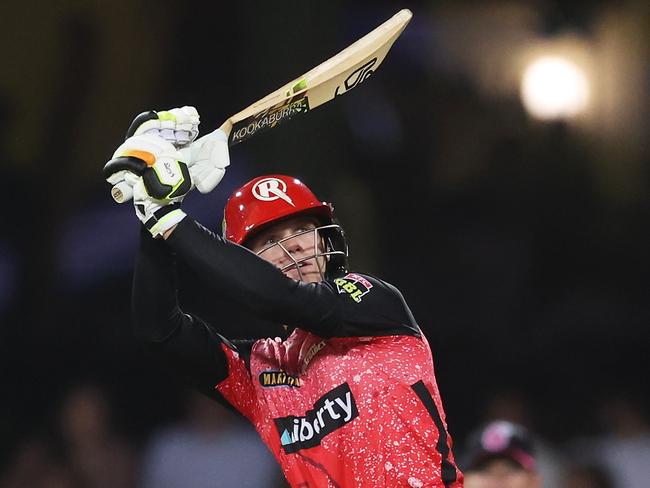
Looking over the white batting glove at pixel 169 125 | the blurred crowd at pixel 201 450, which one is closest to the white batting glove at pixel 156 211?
the white batting glove at pixel 169 125

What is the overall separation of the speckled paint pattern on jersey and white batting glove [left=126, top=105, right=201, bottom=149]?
0.55 m

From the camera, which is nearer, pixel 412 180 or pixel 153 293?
pixel 153 293

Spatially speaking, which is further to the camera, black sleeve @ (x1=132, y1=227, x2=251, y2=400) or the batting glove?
black sleeve @ (x1=132, y1=227, x2=251, y2=400)

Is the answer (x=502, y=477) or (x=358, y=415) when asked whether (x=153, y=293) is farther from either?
(x=502, y=477)

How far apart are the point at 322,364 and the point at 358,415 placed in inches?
6.2

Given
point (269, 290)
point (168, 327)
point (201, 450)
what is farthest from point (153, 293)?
point (201, 450)

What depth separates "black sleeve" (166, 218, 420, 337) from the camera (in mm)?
2232

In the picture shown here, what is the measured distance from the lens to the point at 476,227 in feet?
16.4

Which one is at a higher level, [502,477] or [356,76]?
[356,76]

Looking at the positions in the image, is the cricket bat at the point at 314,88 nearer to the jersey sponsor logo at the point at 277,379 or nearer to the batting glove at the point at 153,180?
the batting glove at the point at 153,180

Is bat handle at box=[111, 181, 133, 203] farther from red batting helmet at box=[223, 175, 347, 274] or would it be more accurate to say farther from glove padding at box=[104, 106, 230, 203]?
red batting helmet at box=[223, 175, 347, 274]

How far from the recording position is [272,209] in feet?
8.60

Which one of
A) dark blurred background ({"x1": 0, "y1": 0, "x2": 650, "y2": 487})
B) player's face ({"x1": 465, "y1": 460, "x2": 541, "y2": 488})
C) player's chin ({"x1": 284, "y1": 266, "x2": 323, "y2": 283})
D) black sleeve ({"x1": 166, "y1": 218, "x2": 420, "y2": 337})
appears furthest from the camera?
dark blurred background ({"x1": 0, "y1": 0, "x2": 650, "y2": 487})

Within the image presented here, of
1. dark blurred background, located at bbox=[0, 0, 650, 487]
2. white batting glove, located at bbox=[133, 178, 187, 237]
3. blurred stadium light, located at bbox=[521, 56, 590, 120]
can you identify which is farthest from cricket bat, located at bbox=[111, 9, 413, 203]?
blurred stadium light, located at bbox=[521, 56, 590, 120]
